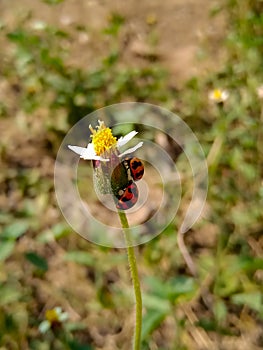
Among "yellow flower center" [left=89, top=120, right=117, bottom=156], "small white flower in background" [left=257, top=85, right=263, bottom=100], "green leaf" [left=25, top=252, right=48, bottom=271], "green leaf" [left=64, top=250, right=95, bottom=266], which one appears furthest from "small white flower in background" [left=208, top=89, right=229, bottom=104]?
"yellow flower center" [left=89, top=120, right=117, bottom=156]

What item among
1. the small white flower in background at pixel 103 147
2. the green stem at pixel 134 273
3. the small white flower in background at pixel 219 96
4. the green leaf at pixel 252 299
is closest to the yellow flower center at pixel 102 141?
the small white flower in background at pixel 103 147

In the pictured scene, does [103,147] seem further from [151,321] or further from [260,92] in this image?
[260,92]

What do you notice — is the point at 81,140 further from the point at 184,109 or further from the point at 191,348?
the point at 191,348

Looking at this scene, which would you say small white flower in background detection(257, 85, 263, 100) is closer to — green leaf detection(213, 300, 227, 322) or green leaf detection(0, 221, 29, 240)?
green leaf detection(213, 300, 227, 322)

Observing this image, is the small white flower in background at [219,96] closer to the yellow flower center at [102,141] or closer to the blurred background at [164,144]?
the blurred background at [164,144]

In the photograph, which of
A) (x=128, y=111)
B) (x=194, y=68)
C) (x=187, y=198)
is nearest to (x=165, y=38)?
(x=194, y=68)

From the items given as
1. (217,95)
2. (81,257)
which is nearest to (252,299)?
(81,257)

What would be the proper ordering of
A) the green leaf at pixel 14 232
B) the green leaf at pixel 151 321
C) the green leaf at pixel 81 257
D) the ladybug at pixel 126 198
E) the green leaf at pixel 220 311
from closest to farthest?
the ladybug at pixel 126 198 → the green leaf at pixel 151 321 → the green leaf at pixel 14 232 → the green leaf at pixel 220 311 → the green leaf at pixel 81 257
